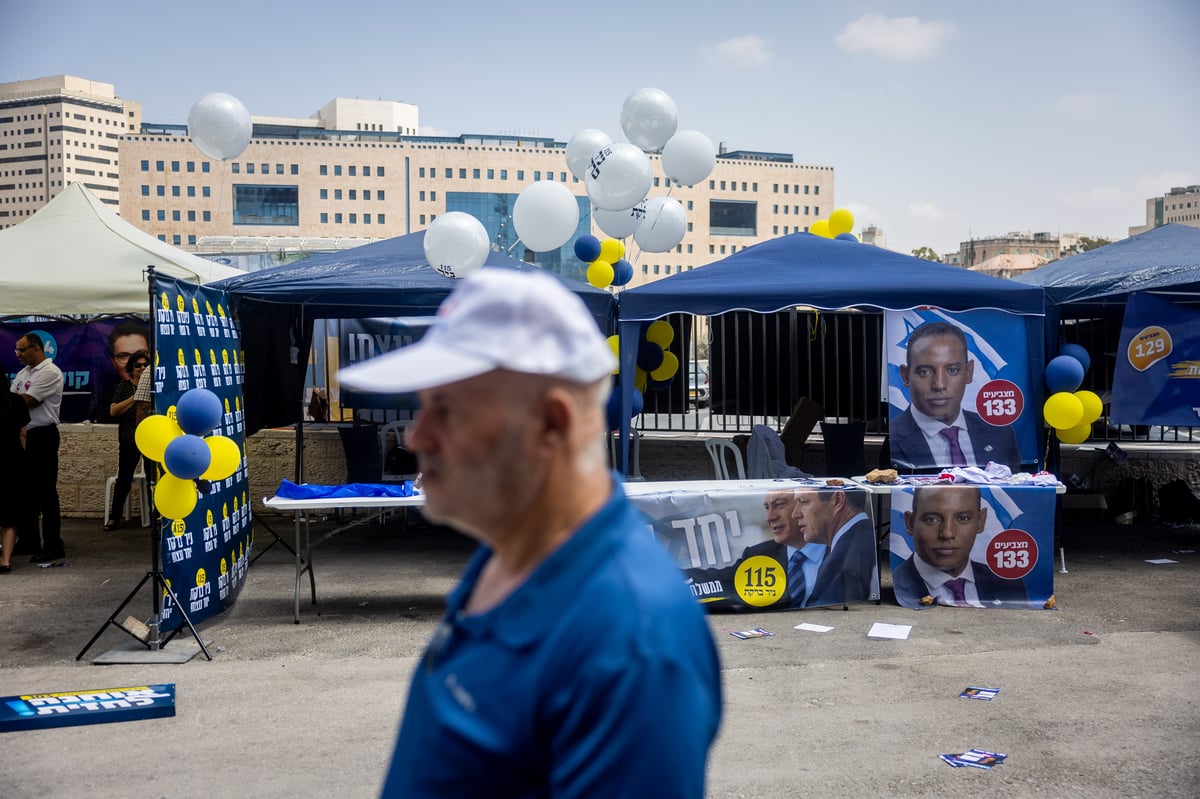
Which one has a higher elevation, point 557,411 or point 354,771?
point 557,411

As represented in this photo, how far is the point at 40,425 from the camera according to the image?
8.97 meters

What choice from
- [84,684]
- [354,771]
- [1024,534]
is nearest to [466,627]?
[354,771]

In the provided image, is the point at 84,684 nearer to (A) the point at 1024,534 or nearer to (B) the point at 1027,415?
(A) the point at 1024,534

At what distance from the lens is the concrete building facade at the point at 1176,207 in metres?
127

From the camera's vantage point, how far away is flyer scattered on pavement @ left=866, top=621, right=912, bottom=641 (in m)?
6.80

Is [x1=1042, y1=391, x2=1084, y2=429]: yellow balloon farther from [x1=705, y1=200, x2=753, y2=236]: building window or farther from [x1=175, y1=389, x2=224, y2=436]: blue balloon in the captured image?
[x1=705, y1=200, x2=753, y2=236]: building window

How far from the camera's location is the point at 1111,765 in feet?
14.9

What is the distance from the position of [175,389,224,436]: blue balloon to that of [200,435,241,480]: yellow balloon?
126 mm

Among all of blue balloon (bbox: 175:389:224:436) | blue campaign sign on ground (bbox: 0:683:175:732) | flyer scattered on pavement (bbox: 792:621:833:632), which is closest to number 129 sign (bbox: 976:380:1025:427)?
flyer scattered on pavement (bbox: 792:621:833:632)

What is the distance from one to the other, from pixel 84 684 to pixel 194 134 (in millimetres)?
Answer: 6078

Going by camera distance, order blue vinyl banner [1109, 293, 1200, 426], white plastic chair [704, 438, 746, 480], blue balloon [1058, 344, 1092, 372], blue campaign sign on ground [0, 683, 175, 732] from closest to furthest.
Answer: blue campaign sign on ground [0, 683, 175, 732] → blue balloon [1058, 344, 1092, 372] → blue vinyl banner [1109, 293, 1200, 426] → white plastic chair [704, 438, 746, 480]

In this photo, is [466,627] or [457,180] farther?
[457,180]

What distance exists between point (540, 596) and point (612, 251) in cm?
944

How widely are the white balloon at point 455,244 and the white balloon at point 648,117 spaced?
2.47 meters
